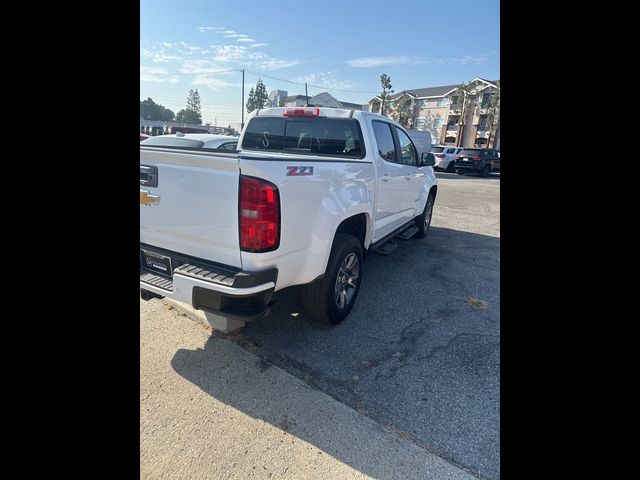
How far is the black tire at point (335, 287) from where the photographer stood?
323 cm

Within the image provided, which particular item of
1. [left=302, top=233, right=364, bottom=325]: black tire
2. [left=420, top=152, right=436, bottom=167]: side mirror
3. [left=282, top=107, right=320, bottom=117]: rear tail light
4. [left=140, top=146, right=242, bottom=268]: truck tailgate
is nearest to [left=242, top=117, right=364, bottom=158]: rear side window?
[left=282, top=107, right=320, bottom=117]: rear tail light

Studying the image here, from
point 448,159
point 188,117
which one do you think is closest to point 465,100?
point 448,159

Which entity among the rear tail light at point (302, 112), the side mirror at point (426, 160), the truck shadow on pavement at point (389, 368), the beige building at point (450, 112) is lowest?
the truck shadow on pavement at point (389, 368)

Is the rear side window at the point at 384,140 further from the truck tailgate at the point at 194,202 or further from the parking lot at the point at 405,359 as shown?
the truck tailgate at the point at 194,202

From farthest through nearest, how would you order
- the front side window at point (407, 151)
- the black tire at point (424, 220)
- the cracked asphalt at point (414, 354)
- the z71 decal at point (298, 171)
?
the black tire at point (424, 220) → the front side window at point (407, 151) → the z71 decal at point (298, 171) → the cracked asphalt at point (414, 354)

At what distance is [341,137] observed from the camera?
4.43 m

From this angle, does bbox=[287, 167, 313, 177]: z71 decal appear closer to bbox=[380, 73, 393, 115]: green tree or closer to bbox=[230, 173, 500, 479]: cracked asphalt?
bbox=[230, 173, 500, 479]: cracked asphalt

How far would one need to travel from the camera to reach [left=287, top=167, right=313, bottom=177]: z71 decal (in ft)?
8.17

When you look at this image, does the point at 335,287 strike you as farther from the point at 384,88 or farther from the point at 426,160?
the point at 384,88

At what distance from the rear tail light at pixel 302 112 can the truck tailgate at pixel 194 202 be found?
2297 mm

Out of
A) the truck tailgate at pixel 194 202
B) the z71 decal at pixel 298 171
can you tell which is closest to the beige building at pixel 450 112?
the z71 decal at pixel 298 171

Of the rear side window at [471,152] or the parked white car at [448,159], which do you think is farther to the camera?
the parked white car at [448,159]
